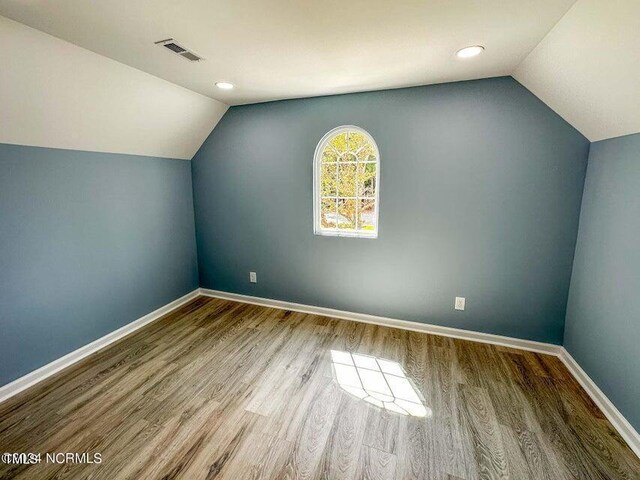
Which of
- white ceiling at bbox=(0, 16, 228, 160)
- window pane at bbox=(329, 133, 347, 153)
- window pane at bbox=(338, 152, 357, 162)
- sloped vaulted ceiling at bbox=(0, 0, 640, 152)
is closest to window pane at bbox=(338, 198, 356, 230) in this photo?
window pane at bbox=(338, 152, 357, 162)

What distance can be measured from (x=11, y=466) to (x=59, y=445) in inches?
7.6

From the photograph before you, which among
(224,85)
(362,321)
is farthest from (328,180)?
(362,321)

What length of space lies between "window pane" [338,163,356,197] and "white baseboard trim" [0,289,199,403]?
7.88 feet

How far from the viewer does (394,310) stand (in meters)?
3.01

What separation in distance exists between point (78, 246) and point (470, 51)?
11.0 feet

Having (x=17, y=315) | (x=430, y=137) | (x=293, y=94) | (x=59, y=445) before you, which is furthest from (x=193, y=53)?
(x=59, y=445)

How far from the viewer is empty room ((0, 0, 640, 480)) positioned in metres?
1.58

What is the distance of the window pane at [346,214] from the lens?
3131 mm

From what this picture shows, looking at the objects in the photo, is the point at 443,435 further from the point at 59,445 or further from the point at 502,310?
the point at 59,445

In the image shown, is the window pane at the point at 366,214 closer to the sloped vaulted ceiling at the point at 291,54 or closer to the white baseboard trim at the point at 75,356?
the sloped vaulted ceiling at the point at 291,54

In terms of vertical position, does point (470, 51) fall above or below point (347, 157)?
above

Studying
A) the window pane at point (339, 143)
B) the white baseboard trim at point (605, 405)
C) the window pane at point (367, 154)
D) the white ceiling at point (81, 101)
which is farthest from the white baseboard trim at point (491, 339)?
the white ceiling at point (81, 101)

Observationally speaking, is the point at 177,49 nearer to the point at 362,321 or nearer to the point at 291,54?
the point at 291,54

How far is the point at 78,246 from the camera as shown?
247 cm
